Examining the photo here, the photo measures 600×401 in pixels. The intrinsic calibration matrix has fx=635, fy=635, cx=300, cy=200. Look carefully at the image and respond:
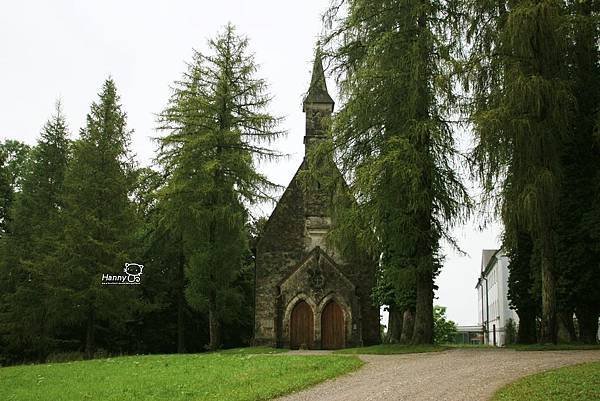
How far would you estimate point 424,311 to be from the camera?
20.3m

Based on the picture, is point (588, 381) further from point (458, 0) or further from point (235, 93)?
point (235, 93)

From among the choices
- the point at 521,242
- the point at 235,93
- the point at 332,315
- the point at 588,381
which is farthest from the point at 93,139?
the point at 588,381

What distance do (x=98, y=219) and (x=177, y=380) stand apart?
16.0 m

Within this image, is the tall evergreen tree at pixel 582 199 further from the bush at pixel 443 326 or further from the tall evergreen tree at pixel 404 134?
the bush at pixel 443 326

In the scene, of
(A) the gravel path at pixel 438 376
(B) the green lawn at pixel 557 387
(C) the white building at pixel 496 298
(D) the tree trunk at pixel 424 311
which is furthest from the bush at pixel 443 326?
(B) the green lawn at pixel 557 387

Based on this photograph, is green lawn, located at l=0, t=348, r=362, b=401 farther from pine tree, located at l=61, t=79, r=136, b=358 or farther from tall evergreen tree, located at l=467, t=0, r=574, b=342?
pine tree, located at l=61, t=79, r=136, b=358

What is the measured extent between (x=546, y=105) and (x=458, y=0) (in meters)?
4.73

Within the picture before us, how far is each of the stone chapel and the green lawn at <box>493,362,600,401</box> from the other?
1659cm

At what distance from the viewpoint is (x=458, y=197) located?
64.1 ft

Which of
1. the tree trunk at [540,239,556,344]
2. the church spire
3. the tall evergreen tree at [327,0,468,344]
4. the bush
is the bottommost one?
the bush

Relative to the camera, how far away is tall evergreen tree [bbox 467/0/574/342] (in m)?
17.2

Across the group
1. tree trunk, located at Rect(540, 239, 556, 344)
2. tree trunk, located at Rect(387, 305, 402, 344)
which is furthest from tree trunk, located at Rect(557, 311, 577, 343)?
tree trunk, located at Rect(387, 305, 402, 344)

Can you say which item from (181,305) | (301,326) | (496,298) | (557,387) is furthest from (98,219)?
(496,298)

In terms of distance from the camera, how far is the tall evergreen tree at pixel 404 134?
62.7 ft
